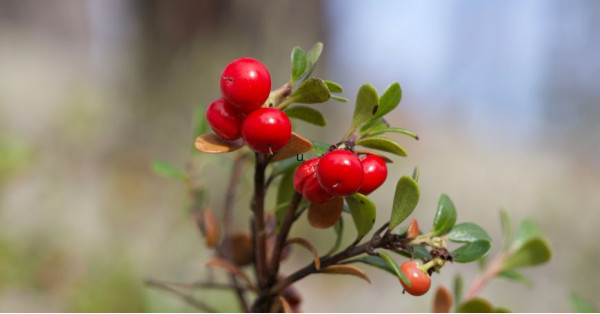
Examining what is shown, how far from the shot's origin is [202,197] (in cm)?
68

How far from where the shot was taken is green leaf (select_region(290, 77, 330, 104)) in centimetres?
38

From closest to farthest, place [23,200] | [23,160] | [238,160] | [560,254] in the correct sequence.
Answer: [238,160]
[23,160]
[23,200]
[560,254]

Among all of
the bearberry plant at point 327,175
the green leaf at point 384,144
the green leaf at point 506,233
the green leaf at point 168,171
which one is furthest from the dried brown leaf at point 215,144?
the green leaf at point 506,233

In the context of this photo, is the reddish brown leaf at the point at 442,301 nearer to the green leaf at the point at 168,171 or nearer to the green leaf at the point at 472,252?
the green leaf at the point at 472,252

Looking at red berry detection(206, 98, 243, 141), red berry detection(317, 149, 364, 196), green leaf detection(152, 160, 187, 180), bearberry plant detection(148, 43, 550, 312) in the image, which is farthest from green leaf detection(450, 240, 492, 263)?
green leaf detection(152, 160, 187, 180)

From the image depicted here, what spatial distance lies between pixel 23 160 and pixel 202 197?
28.4 inches

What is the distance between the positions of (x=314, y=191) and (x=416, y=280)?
4.1 inches

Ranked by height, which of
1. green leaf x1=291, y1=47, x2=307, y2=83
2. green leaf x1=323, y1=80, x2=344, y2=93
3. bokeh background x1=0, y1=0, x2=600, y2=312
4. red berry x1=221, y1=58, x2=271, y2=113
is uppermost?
green leaf x1=291, y1=47, x2=307, y2=83

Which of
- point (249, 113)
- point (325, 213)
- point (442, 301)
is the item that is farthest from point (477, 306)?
point (249, 113)

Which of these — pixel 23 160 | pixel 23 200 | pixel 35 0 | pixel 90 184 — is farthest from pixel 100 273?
pixel 35 0

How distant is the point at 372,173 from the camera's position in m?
0.40

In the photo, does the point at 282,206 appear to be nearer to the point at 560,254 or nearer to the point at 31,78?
the point at 560,254

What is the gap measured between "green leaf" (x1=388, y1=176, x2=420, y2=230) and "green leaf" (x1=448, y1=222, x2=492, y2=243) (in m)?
0.06

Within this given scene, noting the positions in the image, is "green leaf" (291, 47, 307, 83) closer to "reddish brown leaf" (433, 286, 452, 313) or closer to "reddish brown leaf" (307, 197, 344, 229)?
"reddish brown leaf" (307, 197, 344, 229)
